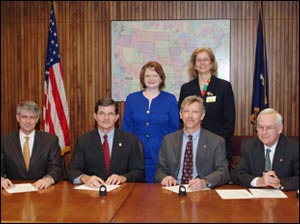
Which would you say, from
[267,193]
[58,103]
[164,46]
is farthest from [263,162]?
[164,46]

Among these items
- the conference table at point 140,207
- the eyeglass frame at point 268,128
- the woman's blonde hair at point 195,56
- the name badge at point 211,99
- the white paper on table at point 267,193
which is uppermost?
the woman's blonde hair at point 195,56

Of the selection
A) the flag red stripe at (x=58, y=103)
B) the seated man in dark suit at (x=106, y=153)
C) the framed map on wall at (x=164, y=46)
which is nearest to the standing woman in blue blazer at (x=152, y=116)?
the seated man in dark suit at (x=106, y=153)

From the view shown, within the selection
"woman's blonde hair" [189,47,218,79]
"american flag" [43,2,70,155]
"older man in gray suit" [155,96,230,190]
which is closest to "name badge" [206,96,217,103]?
"woman's blonde hair" [189,47,218,79]

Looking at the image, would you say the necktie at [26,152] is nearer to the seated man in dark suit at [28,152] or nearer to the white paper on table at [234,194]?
the seated man in dark suit at [28,152]

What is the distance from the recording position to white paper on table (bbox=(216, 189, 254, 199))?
262 centimetres

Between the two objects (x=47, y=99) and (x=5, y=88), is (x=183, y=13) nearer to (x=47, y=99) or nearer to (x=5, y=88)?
(x=47, y=99)

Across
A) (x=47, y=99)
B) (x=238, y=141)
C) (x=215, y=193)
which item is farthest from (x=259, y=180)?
(x=47, y=99)

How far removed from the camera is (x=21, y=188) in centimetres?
287

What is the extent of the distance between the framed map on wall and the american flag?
0.90 m

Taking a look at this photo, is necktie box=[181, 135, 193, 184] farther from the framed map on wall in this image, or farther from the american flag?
the framed map on wall

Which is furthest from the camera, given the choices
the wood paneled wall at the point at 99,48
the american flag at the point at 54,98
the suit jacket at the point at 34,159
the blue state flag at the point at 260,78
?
the wood paneled wall at the point at 99,48

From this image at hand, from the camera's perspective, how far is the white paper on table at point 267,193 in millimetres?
2621

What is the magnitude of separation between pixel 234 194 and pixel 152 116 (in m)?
1.39

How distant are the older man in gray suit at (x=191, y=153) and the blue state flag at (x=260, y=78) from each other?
220 centimetres
